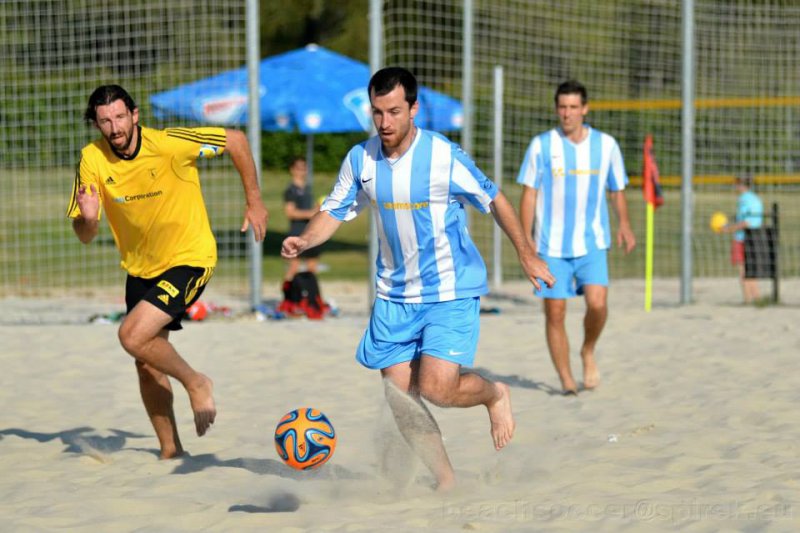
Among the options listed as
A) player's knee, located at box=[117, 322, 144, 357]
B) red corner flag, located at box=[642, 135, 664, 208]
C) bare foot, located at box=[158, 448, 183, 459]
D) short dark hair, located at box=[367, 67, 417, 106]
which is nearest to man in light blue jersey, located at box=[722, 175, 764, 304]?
red corner flag, located at box=[642, 135, 664, 208]

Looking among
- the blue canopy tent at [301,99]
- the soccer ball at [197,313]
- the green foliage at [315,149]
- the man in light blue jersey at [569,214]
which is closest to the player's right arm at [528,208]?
the man in light blue jersey at [569,214]

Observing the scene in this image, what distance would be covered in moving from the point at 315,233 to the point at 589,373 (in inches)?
126

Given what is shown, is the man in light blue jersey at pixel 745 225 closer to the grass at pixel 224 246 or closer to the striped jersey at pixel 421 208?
the grass at pixel 224 246

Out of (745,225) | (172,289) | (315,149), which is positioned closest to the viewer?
(172,289)

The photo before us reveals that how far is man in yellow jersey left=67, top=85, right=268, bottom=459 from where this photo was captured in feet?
17.8

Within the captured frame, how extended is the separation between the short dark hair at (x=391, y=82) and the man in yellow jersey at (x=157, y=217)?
1.10 m

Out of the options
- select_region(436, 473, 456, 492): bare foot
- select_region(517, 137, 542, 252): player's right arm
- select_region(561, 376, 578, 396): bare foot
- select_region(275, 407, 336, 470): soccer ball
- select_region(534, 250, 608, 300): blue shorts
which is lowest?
select_region(436, 473, 456, 492): bare foot

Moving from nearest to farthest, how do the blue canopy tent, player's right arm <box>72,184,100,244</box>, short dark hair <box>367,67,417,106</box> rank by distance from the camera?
short dark hair <box>367,67,417,106</box>, player's right arm <box>72,184,100,244</box>, the blue canopy tent

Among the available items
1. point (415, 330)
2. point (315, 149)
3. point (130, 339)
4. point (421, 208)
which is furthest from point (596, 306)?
point (315, 149)

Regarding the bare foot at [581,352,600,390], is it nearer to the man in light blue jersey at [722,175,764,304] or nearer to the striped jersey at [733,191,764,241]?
the man in light blue jersey at [722,175,764,304]

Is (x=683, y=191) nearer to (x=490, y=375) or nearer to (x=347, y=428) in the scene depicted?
(x=490, y=375)

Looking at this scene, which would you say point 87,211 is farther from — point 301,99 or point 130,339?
point 301,99

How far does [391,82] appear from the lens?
4.79 metres

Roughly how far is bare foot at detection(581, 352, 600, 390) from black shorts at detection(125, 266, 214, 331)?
3.06 metres
